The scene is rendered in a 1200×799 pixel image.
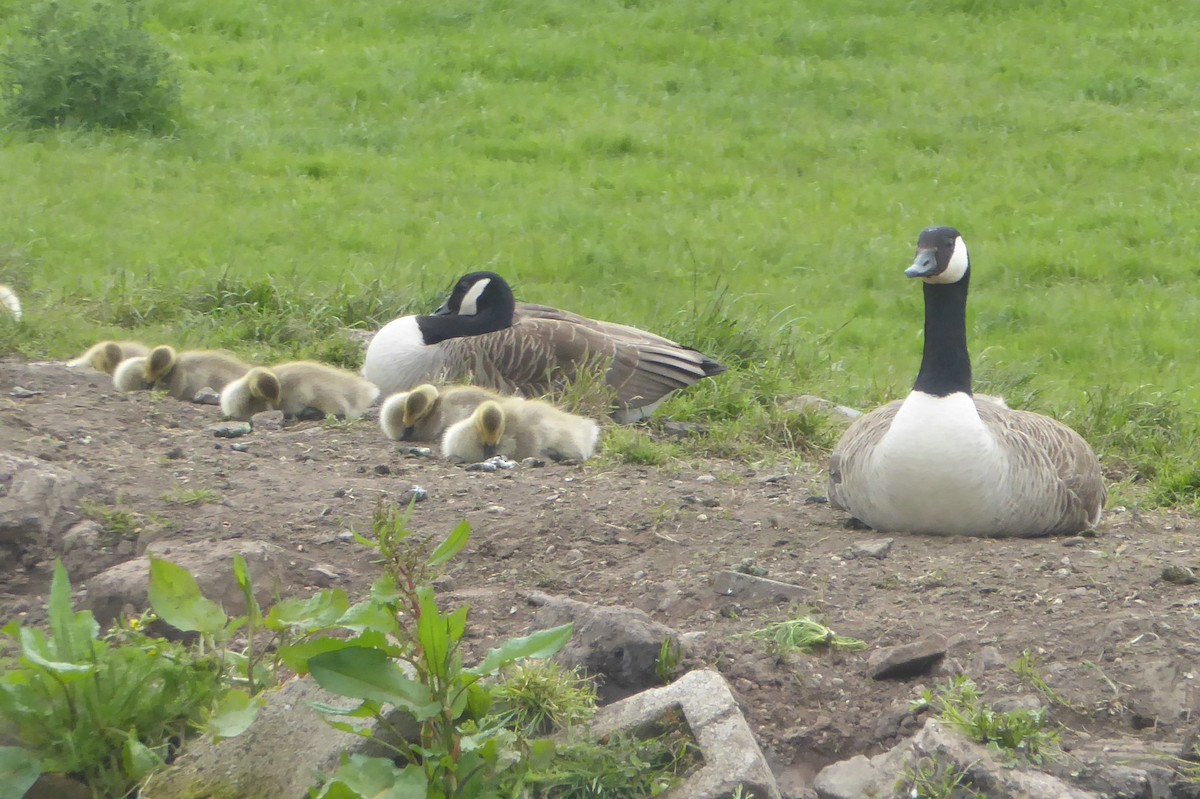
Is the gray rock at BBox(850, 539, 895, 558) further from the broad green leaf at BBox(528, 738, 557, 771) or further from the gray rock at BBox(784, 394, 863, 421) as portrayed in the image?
the gray rock at BBox(784, 394, 863, 421)

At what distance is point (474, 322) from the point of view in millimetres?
8172

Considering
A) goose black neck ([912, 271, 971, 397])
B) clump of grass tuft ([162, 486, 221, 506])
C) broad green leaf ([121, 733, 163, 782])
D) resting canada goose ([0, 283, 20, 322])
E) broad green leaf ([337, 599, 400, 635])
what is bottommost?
resting canada goose ([0, 283, 20, 322])

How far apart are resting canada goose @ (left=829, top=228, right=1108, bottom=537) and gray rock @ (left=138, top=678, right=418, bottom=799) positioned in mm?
2395

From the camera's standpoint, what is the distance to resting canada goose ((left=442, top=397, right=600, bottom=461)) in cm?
624

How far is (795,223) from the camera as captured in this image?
1348 cm

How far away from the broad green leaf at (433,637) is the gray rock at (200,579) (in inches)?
41.0

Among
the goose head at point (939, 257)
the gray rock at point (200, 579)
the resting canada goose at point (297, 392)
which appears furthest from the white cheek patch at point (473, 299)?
the gray rock at point (200, 579)

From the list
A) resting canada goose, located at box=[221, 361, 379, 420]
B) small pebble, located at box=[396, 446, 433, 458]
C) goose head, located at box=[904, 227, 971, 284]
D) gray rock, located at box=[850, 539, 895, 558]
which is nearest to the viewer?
gray rock, located at box=[850, 539, 895, 558]

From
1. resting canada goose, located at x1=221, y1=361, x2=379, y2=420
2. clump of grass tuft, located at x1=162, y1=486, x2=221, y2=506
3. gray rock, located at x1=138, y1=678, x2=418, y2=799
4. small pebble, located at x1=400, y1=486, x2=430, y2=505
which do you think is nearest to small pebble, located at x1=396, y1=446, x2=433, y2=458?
resting canada goose, located at x1=221, y1=361, x2=379, y2=420

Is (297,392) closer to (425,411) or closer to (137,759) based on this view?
(425,411)

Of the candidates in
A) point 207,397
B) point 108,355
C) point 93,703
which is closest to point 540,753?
point 93,703

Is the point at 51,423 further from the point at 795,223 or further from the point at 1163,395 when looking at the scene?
the point at 795,223

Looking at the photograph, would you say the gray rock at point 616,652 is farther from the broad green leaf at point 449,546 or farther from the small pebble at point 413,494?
the small pebble at point 413,494

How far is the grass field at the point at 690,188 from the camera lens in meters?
9.09
